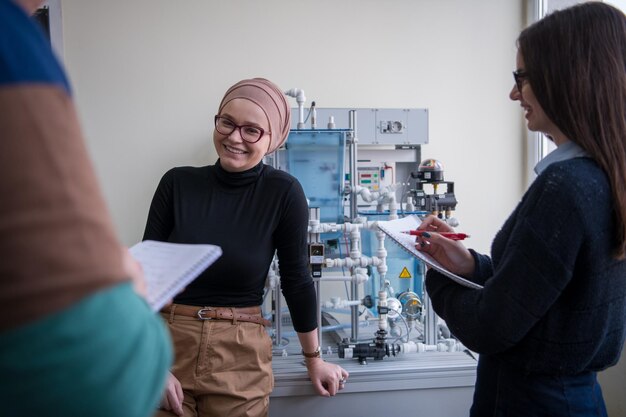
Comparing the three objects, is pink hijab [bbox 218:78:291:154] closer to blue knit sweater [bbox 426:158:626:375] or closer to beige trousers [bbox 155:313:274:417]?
beige trousers [bbox 155:313:274:417]

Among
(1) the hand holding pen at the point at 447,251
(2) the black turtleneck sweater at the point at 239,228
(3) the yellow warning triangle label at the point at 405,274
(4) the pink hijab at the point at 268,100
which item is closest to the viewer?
(1) the hand holding pen at the point at 447,251

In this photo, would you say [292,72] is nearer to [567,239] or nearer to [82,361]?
[567,239]

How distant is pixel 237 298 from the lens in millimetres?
1222

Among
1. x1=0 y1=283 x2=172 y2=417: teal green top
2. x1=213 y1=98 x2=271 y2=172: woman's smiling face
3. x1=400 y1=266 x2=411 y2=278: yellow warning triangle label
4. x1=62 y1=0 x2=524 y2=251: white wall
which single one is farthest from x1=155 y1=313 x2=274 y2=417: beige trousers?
x1=62 y1=0 x2=524 y2=251: white wall

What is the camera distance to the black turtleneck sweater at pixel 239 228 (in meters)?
1.20

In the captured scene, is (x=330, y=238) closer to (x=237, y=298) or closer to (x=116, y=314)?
(x=237, y=298)

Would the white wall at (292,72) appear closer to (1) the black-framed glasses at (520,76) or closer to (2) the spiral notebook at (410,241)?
(2) the spiral notebook at (410,241)

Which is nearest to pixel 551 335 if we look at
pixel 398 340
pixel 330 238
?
pixel 398 340

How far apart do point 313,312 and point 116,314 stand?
99 cm

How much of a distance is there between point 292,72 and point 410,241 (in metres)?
2.18

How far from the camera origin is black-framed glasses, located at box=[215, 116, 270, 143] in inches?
50.6

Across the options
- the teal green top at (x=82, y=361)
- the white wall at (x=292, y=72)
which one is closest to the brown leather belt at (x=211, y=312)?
the teal green top at (x=82, y=361)

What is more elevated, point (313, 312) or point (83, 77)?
point (83, 77)

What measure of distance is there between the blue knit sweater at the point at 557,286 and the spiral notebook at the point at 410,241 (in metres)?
0.05
